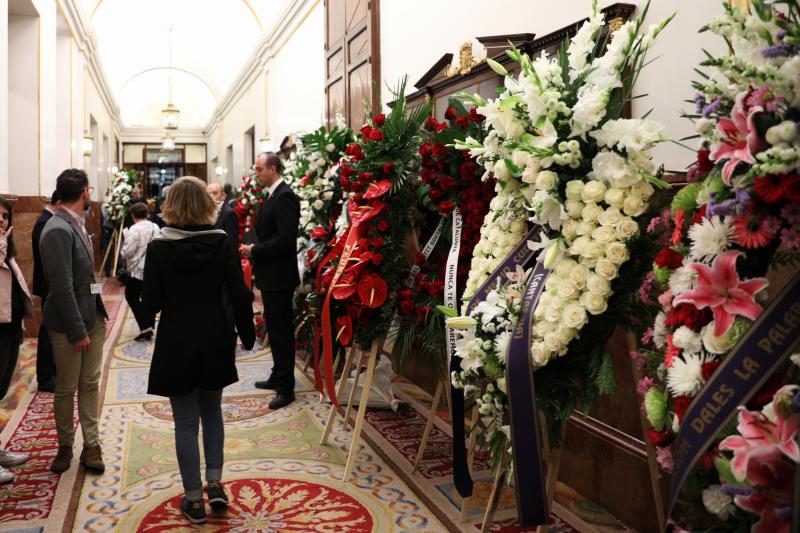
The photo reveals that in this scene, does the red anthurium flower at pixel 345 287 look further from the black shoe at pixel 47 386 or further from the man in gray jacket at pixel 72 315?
the black shoe at pixel 47 386

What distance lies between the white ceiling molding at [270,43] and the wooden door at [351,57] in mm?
2056

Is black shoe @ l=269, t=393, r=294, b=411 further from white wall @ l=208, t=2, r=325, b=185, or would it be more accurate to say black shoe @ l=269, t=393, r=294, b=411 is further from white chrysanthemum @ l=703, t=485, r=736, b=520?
white wall @ l=208, t=2, r=325, b=185

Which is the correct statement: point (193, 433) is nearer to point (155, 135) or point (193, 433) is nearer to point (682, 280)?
point (682, 280)

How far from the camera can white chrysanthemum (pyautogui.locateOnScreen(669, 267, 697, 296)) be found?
1.77 meters

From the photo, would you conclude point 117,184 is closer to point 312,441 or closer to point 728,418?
point 312,441

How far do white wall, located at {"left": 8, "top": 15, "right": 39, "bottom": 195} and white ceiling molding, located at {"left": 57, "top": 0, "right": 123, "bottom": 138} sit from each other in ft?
7.15

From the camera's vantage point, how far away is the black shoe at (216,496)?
3352mm

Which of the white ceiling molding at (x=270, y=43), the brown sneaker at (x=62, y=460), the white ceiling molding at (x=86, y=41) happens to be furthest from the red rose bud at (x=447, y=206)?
the white ceiling molding at (x=86, y=41)

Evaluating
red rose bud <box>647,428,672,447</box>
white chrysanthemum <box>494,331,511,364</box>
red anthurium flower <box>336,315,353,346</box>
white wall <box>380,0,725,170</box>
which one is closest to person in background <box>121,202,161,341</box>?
white wall <box>380,0,725,170</box>

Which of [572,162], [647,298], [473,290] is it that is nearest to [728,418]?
[647,298]

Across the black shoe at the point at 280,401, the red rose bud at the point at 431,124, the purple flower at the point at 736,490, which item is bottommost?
the black shoe at the point at 280,401

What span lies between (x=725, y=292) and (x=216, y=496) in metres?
2.57

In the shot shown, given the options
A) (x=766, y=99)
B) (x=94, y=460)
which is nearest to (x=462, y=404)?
(x=766, y=99)

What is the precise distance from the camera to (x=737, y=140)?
5.19ft
